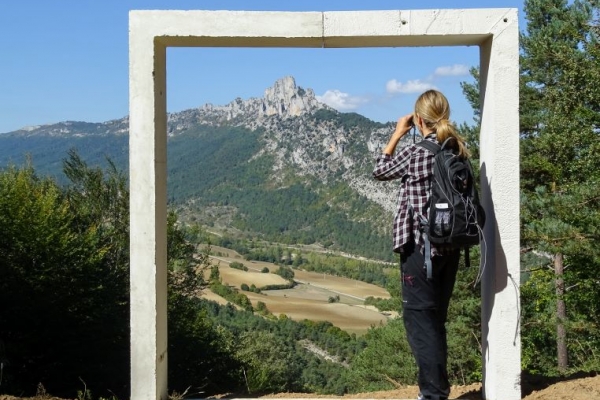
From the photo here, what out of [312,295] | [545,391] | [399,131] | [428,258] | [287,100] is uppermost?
[287,100]

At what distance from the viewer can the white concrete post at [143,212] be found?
4059mm

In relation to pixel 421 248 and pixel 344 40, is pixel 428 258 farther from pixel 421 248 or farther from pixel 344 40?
pixel 344 40

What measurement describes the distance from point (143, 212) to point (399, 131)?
1613 mm

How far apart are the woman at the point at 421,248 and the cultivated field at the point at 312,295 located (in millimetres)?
55342

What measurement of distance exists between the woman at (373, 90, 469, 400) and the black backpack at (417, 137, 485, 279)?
2.4 inches

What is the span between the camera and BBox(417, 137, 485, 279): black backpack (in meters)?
3.45

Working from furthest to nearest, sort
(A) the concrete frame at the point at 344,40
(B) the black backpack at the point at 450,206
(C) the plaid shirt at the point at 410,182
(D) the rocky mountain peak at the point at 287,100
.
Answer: (D) the rocky mountain peak at the point at 287,100, (A) the concrete frame at the point at 344,40, (C) the plaid shirt at the point at 410,182, (B) the black backpack at the point at 450,206

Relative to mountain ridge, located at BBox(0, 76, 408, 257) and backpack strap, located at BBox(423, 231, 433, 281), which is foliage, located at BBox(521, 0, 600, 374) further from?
mountain ridge, located at BBox(0, 76, 408, 257)

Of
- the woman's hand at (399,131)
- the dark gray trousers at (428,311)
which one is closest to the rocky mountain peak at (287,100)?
the woman's hand at (399,131)

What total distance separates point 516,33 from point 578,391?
2.26m

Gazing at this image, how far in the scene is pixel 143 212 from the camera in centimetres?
409

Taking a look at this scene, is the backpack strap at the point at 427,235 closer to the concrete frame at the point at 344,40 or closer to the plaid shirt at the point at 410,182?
the plaid shirt at the point at 410,182

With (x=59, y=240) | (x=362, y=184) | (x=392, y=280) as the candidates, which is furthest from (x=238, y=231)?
(x=59, y=240)

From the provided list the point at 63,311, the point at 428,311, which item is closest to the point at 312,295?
the point at 63,311
